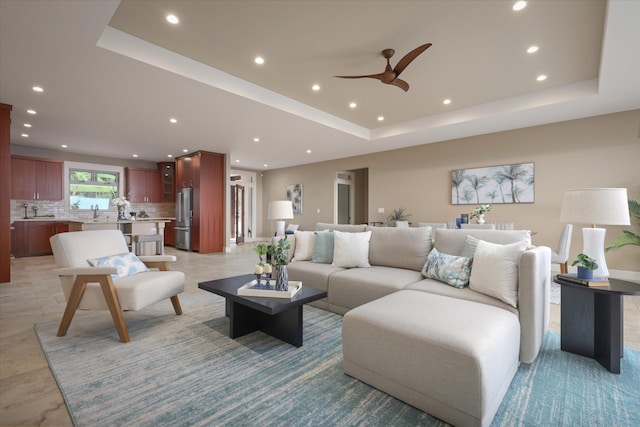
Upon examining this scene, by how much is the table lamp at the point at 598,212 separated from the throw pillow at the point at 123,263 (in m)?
3.77

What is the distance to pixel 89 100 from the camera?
13.2 feet

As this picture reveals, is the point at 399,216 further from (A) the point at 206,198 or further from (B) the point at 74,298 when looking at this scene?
(B) the point at 74,298

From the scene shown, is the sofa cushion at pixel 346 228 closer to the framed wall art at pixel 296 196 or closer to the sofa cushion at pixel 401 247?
the sofa cushion at pixel 401 247

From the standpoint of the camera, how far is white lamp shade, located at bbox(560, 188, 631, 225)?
204 cm

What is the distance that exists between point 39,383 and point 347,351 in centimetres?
191

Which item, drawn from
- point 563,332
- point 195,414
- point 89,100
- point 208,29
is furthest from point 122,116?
point 563,332

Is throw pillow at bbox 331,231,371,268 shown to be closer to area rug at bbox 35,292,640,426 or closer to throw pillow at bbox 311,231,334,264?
throw pillow at bbox 311,231,334,264

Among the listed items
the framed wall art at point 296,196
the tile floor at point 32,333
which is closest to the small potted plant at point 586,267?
the tile floor at point 32,333

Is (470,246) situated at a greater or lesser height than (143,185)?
lesser

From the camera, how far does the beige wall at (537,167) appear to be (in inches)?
173

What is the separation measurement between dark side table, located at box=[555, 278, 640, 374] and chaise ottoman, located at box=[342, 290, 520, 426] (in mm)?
655

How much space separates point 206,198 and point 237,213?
2420 millimetres

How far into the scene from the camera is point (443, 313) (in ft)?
5.49

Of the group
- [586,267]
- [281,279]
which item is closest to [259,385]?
[281,279]
